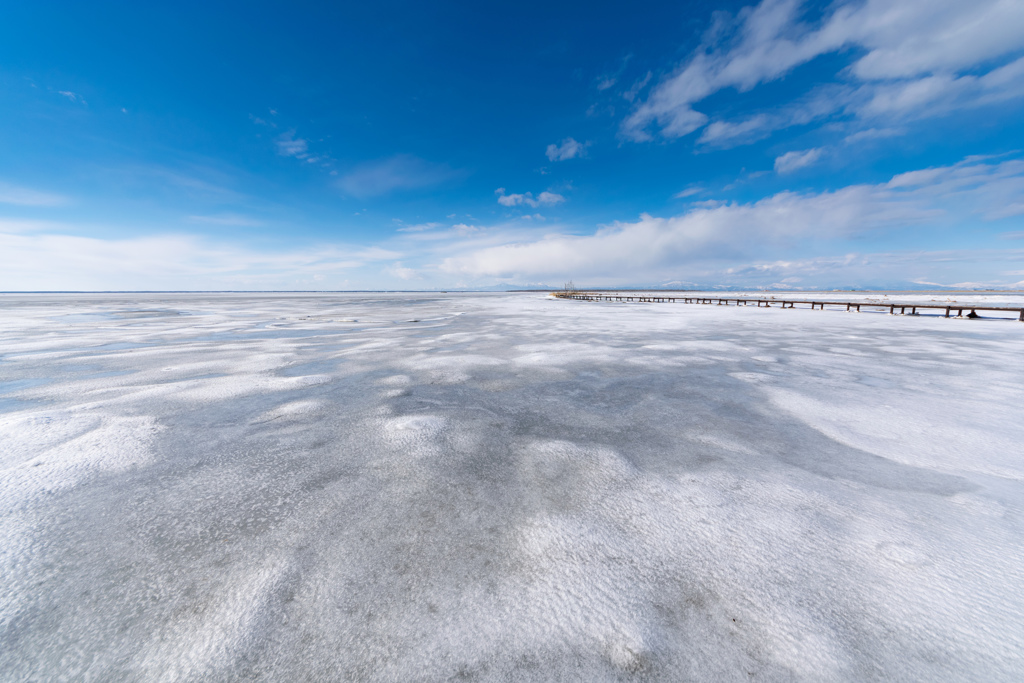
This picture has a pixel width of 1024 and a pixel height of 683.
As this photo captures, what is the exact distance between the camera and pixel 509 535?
2.63 meters

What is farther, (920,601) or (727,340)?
(727,340)

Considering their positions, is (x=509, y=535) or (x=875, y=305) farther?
(x=875, y=305)

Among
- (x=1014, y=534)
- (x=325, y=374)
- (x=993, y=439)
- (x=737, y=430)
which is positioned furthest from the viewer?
(x=325, y=374)

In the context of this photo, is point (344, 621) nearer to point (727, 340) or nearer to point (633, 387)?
point (633, 387)

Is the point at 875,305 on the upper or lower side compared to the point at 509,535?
upper

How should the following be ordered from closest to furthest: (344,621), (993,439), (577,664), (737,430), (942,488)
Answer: (577,664) < (344,621) < (942,488) < (993,439) < (737,430)

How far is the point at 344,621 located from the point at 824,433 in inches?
202

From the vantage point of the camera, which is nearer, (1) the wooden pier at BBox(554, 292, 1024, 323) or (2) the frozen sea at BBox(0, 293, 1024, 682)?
(2) the frozen sea at BBox(0, 293, 1024, 682)

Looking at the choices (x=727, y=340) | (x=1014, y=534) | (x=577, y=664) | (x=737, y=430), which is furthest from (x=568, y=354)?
(x=577, y=664)

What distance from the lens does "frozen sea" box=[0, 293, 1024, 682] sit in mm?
1801

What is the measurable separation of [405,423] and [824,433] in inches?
Result: 194

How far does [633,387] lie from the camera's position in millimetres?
6242

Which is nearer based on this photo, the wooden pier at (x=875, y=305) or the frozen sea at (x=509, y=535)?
the frozen sea at (x=509, y=535)

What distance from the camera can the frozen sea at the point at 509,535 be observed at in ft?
5.91
